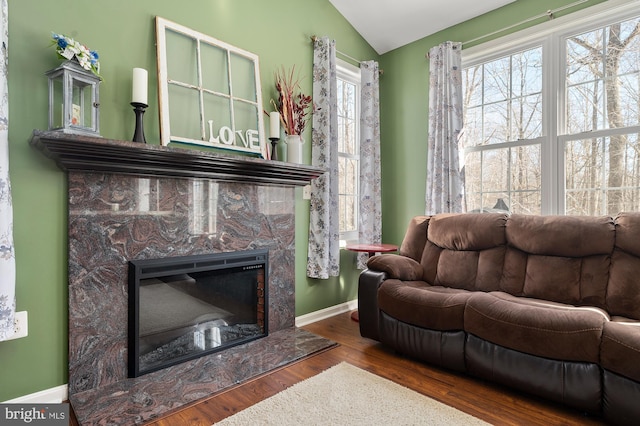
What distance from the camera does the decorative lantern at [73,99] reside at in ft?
5.82

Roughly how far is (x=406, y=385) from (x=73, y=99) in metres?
2.47

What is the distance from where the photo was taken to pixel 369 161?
3600 millimetres

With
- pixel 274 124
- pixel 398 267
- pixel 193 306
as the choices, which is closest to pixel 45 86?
pixel 274 124

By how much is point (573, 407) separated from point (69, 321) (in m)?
2.66

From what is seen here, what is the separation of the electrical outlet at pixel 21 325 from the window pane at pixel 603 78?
3.89 m

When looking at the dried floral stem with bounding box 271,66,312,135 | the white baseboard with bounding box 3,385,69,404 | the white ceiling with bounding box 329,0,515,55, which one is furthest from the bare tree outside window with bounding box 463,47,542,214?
the white baseboard with bounding box 3,385,69,404

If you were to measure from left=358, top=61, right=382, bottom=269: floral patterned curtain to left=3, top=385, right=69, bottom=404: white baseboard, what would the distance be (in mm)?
2533

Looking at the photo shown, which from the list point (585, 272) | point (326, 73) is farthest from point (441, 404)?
point (326, 73)

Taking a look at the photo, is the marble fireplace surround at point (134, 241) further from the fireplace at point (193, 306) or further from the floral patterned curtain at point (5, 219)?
the floral patterned curtain at point (5, 219)

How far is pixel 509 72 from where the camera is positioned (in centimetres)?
317

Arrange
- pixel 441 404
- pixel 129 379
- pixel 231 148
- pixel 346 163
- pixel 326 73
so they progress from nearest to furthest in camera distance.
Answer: pixel 441 404
pixel 129 379
pixel 231 148
pixel 326 73
pixel 346 163

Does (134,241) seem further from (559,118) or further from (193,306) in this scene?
(559,118)

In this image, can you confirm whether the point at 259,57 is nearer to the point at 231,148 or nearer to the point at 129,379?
the point at 231,148

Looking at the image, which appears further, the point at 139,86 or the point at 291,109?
the point at 291,109
